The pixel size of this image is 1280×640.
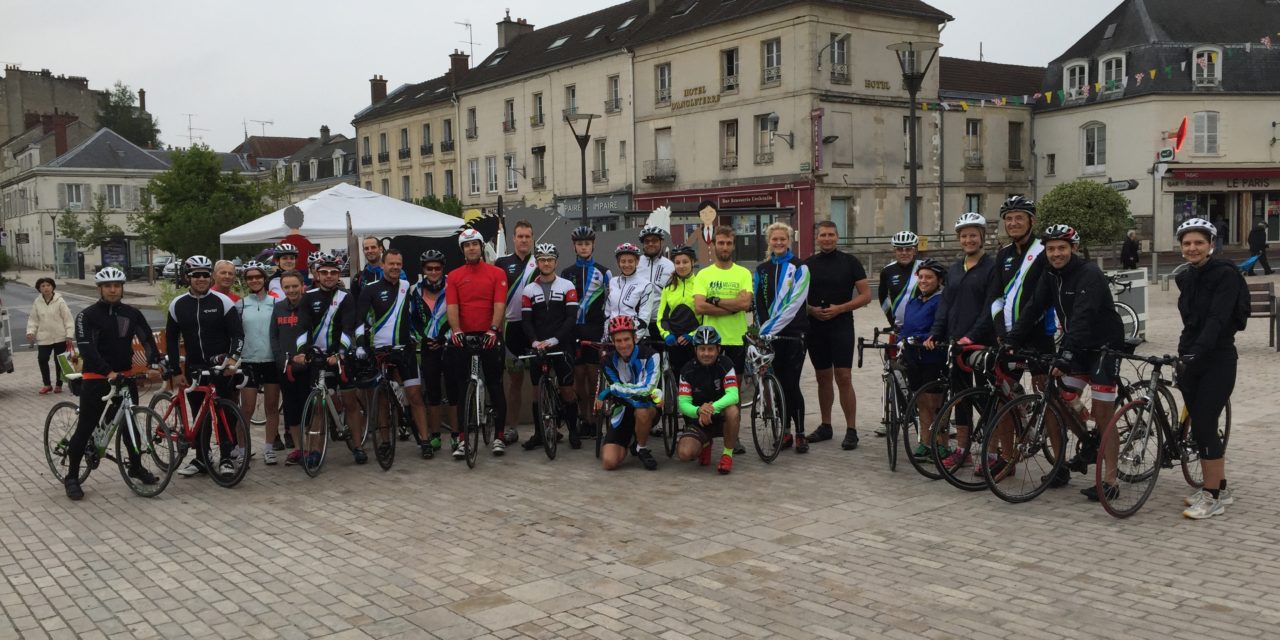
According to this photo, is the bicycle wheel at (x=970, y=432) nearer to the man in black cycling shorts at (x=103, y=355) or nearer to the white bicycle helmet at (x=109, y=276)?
the man in black cycling shorts at (x=103, y=355)

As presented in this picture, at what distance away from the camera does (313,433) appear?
8438 mm

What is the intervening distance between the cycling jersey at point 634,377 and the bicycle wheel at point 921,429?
6.52 ft

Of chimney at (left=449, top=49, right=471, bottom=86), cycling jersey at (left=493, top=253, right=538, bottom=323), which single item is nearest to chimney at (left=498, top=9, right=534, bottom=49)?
chimney at (left=449, top=49, right=471, bottom=86)

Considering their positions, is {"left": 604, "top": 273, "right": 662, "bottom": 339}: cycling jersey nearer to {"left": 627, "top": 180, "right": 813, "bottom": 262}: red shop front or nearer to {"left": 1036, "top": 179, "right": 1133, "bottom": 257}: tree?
{"left": 627, "top": 180, "right": 813, "bottom": 262}: red shop front

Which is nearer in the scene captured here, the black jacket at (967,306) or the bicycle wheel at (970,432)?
the bicycle wheel at (970,432)

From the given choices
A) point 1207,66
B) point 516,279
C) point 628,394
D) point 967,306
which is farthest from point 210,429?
point 1207,66

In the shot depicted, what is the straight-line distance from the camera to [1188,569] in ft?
18.3

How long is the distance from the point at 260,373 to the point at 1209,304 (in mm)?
7100

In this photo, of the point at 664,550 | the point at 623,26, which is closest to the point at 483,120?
the point at 623,26

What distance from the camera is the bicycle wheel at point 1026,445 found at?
22.7 ft

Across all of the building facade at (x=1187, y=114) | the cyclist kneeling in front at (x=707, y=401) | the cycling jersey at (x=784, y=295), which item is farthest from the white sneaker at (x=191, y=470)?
the building facade at (x=1187, y=114)

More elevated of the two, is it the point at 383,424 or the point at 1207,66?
the point at 1207,66

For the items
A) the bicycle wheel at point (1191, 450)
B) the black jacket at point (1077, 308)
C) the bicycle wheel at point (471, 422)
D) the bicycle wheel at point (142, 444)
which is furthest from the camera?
the bicycle wheel at point (471, 422)

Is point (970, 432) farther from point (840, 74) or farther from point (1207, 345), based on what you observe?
point (840, 74)
